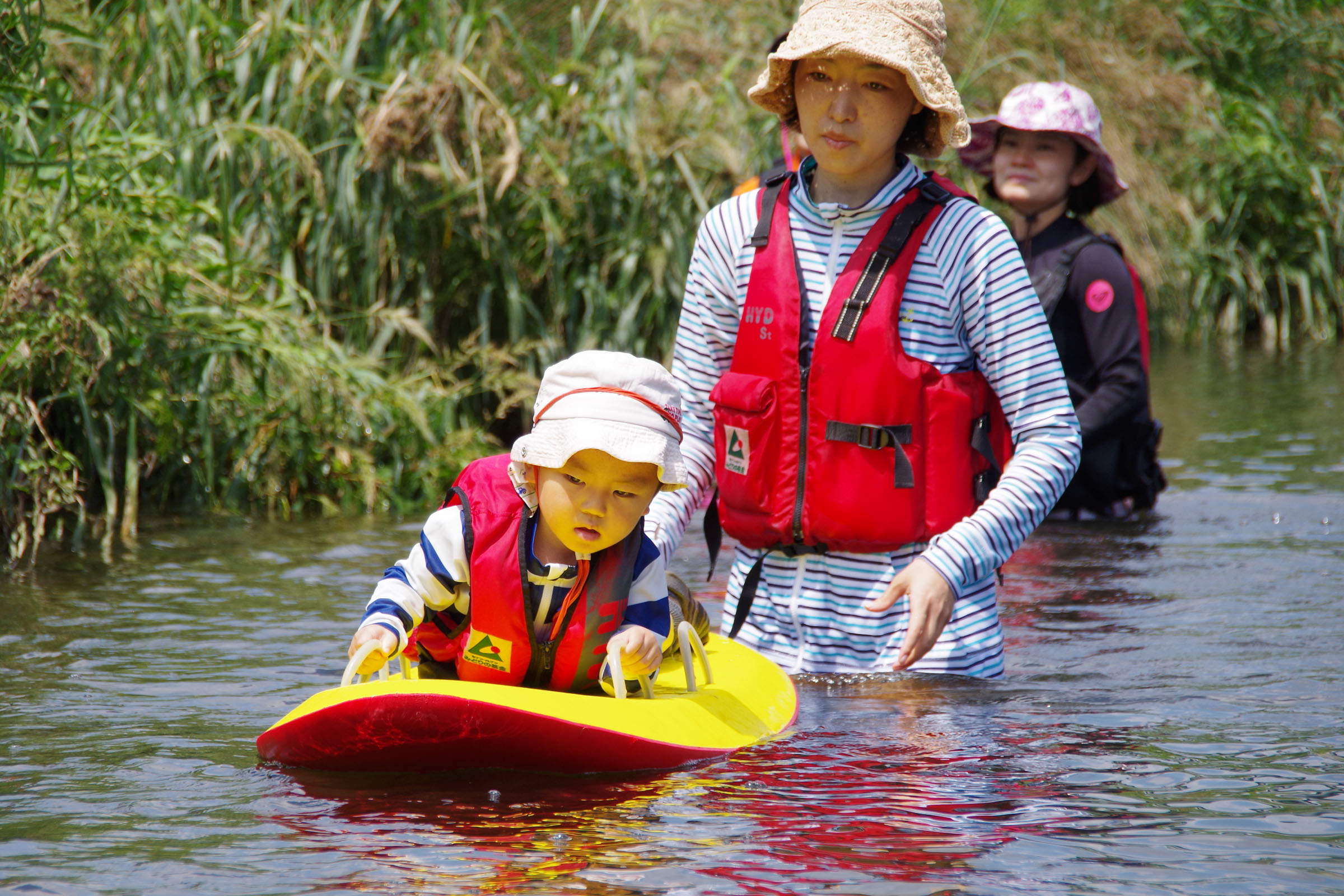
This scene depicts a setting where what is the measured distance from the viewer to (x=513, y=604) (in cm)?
317

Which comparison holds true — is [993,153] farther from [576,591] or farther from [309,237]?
[576,591]

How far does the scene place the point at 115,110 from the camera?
6988mm

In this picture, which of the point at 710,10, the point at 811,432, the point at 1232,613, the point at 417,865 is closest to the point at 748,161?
the point at 710,10

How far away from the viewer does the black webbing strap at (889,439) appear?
3.34 metres

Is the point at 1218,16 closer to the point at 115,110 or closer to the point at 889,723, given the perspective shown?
the point at 115,110

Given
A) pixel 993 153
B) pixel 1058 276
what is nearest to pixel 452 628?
pixel 1058 276

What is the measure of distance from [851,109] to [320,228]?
458 cm

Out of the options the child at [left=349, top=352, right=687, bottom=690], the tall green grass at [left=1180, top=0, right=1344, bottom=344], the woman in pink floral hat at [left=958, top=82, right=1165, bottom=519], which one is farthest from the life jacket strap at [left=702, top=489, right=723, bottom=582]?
the tall green grass at [left=1180, top=0, right=1344, bottom=344]

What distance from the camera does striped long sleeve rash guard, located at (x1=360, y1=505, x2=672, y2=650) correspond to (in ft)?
10.3

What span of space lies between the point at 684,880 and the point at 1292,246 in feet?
43.3

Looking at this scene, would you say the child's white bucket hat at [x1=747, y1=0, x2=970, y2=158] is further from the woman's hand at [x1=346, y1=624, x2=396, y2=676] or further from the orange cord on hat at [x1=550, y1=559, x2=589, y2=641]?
the woman's hand at [x1=346, y1=624, x2=396, y2=676]

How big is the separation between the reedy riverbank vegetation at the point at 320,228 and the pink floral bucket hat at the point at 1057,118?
2.02 meters

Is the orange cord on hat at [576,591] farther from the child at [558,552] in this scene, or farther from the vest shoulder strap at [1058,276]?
the vest shoulder strap at [1058,276]

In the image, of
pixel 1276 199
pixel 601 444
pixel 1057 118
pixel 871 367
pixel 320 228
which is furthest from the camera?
pixel 1276 199
